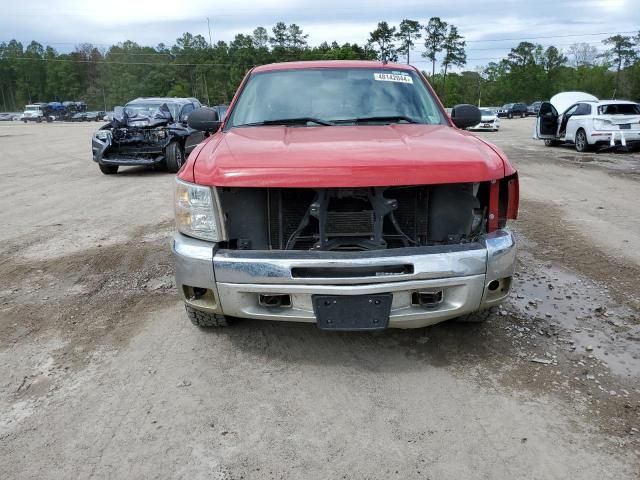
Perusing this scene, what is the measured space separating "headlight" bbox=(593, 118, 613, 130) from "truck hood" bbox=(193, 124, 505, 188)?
44.4 ft

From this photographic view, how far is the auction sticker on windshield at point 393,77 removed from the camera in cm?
424

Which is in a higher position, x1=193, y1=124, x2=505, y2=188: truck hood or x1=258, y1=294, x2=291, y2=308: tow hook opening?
x1=193, y1=124, x2=505, y2=188: truck hood

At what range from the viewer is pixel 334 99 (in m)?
4.02

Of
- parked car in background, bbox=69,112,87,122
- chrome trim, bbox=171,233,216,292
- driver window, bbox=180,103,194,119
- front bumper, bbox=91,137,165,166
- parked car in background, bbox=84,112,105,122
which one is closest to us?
chrome trim, bbox=171,233,216,292

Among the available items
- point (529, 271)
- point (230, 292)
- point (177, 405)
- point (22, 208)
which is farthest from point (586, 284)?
point (22, 208)

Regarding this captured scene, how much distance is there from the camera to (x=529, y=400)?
266cm

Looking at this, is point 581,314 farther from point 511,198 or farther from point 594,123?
point 594,123

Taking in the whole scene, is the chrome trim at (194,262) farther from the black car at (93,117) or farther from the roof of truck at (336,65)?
the black car at (93,117)

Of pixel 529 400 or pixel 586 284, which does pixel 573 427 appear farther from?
pixel 586 284

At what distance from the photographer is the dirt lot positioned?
2.25m

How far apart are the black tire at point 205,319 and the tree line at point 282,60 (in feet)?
252

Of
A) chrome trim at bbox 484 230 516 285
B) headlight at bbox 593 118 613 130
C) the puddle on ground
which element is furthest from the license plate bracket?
headlight at bbox 593 118 613 130

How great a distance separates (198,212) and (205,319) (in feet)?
2.68

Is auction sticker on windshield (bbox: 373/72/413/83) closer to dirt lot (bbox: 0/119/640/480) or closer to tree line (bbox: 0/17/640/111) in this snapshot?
dirt lot (bbox: 0/119/640/480)
